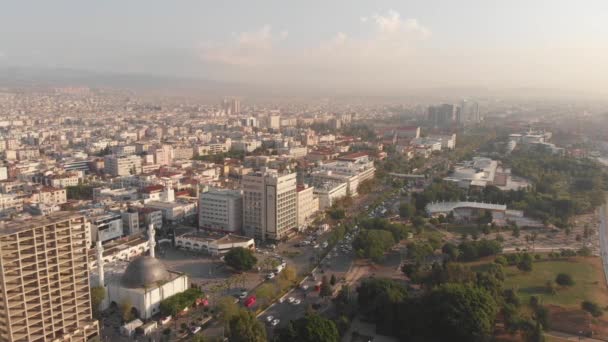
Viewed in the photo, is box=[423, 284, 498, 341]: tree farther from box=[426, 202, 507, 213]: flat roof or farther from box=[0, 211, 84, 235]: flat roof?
box=[426, 202, 507, 213]: flat roof

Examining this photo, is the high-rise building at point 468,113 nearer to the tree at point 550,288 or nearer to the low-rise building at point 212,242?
the low-rise building at point 212,242

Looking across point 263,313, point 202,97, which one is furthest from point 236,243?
point 202,97

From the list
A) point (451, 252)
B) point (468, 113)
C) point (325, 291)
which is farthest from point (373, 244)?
point (468, 113)

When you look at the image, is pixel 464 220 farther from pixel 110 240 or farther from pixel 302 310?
pixel 110 240

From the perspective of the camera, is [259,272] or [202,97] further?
[202,97]

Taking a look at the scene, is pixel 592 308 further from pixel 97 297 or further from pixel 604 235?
pixel 97 297
